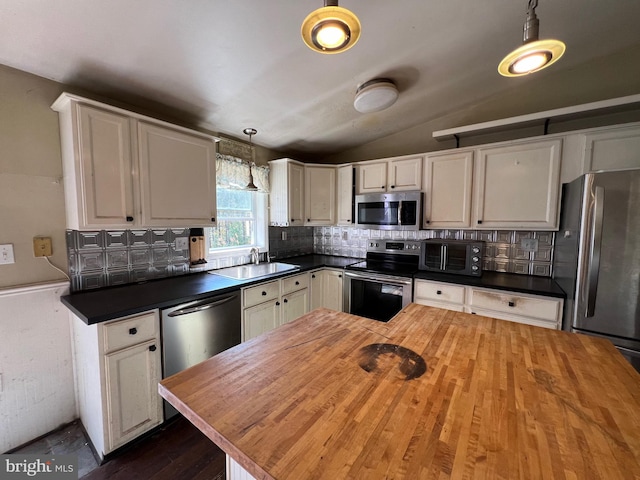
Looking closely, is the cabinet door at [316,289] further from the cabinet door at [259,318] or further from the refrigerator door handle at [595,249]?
the refrigerator door handle at [595,249]

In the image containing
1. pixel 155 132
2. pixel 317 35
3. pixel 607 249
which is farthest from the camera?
pixel 155 132

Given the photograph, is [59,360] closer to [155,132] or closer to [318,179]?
[155,132]

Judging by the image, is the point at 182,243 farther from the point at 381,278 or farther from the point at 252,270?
the point at 381,278

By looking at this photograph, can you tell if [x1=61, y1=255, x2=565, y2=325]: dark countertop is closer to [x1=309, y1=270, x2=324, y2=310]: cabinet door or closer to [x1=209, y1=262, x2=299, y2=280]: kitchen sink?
[x1=209, y1=262, x2=299, y2=280]: kitchen sink

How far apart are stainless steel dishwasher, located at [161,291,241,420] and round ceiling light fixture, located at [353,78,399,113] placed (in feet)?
6.18

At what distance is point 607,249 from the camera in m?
1.57

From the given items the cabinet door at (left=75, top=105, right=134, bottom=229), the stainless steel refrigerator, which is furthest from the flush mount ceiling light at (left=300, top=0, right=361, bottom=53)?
the stainless steel refrigerator

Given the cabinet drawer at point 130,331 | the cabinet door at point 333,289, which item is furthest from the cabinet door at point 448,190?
the cabinet drawer at point 130,331

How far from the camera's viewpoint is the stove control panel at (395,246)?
3033 millimetres

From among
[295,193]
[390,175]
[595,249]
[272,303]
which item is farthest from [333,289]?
[595,249]

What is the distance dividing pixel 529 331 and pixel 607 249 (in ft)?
3.08

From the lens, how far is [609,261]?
5.14 ft

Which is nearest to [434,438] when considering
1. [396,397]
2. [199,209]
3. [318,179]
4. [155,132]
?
[396,397]

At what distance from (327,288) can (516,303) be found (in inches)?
70.0
